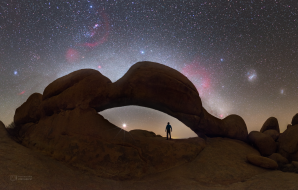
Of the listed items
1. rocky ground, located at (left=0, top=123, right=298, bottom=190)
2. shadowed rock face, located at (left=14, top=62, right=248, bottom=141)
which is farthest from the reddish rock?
rocky ground, located at (left=0, top=123, right=298, bottom=190)

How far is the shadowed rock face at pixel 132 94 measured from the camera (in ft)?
31.3

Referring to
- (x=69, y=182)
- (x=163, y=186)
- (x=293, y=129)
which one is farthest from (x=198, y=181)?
(x=293, y=129)

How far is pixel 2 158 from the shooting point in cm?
548

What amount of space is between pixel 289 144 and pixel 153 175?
9511 mm

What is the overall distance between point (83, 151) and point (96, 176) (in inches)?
56.0

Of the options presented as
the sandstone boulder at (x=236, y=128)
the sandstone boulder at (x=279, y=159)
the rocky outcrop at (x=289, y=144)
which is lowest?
the sandstone boulder at (x=279, y=159)

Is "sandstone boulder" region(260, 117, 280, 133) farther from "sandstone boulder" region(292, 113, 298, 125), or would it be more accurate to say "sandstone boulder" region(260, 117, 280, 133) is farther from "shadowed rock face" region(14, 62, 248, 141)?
"shadowed rock face" region(14, 62, 248, 141)

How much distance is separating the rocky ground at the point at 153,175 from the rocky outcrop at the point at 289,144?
12.6 ft

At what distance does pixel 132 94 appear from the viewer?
31.8ft

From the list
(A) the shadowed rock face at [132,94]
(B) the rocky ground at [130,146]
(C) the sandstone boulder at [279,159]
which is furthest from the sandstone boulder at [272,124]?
(A) the shadowed rock face at [132,94]

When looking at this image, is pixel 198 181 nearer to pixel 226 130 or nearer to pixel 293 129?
pixel 226 130

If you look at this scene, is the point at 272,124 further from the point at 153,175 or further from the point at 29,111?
the point at 29,111

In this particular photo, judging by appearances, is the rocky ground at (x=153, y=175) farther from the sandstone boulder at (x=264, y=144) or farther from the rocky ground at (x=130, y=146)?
the sandstone boulder at (x=264, y=144)

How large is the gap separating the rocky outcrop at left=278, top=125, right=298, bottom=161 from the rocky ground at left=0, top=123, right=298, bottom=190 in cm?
385
